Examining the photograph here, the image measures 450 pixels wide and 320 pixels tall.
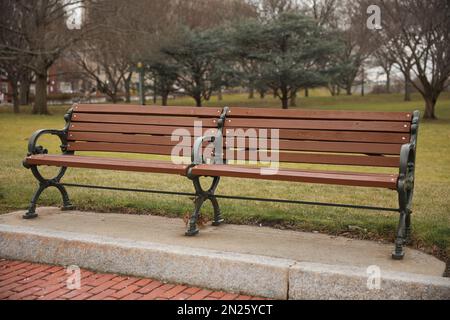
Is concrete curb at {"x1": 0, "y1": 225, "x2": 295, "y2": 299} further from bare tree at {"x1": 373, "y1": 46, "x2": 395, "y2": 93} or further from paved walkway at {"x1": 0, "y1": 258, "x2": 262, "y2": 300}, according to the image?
bare tree at {"x1": 373, "y1": 46, "x2": 395, "y2": 93}

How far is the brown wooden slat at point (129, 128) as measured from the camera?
Result: 538 centimetres

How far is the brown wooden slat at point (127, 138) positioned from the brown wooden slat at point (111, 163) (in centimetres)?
33

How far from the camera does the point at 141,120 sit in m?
5.61

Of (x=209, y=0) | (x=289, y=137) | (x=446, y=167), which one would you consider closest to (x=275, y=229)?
(x=289, y=137)

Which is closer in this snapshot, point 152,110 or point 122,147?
point 152,110

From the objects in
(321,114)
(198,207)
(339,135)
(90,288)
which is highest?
(321,114)

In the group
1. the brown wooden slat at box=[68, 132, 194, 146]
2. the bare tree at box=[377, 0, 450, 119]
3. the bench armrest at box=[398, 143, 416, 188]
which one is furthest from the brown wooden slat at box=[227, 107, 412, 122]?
the bare tree at box=[377, 0, 450, 119]

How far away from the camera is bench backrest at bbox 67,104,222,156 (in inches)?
212

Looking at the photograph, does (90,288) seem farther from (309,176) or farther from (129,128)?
(129,128)

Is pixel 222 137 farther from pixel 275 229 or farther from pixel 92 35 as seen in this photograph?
pixel 92 35

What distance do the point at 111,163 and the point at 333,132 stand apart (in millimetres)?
1933

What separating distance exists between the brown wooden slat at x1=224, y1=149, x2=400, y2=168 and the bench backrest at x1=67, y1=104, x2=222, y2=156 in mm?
359

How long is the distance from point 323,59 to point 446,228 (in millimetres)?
26860

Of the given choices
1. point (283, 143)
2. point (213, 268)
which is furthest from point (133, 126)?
point (213, 268)
